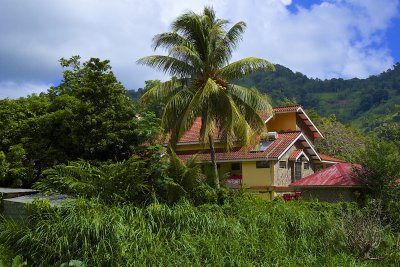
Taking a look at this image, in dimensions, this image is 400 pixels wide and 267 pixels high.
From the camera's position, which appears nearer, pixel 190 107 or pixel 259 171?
pixel 190 107

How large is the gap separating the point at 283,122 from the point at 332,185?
12.3 m

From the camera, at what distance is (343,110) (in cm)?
10469

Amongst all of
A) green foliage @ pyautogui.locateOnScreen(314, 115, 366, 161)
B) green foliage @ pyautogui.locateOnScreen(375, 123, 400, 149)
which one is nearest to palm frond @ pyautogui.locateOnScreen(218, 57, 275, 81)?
green foliage @ pyautogui.locateOnScreen(314, 115, 366, 161)

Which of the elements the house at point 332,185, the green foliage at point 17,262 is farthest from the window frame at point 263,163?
the green foliage at point 17,262

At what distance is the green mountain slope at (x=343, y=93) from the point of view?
322 feet

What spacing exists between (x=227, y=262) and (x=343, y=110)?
9910cm

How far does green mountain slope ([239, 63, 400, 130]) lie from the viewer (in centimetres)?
9819

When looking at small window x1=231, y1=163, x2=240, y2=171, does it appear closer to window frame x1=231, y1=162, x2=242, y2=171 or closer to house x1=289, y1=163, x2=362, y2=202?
window frame x1=231, y1=162, x2=242, y2=171

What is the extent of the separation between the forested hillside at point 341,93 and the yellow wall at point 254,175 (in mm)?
59272

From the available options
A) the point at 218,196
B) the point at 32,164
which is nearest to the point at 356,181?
the point at 218,196

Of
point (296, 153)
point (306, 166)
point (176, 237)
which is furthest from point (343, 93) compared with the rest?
point (176, 237)

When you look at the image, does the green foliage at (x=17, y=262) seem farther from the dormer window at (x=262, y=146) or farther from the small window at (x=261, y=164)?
the small window at (x=261, y=164)

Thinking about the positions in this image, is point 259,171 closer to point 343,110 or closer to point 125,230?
point 125,230

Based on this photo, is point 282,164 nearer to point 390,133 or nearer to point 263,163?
point 263,163
